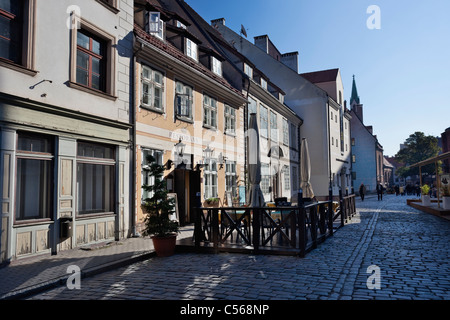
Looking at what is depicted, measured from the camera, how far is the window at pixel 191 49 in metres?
15.2

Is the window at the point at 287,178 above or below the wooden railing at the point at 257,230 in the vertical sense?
above

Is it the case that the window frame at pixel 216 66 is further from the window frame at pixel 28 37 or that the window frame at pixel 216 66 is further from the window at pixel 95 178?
the window frame at pixel 28 37

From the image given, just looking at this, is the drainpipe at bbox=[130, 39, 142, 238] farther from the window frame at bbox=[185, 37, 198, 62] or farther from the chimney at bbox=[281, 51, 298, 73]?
the chimney at bbox=[281, 51, 298, 73]

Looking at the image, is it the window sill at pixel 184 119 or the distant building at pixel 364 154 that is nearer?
the window sill at pixel 184 119

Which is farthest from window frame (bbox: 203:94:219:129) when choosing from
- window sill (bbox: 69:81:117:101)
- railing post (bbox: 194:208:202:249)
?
railing post (bbox: 194:208:202:249)

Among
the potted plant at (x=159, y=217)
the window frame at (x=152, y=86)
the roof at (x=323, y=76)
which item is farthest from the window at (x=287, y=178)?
the potted plant at (x=159, y=217)

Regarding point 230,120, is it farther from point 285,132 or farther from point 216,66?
point 285,132

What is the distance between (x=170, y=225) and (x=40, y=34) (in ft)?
17.3

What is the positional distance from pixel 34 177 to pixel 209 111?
28.6 ft

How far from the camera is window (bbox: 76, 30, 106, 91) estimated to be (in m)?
9.52

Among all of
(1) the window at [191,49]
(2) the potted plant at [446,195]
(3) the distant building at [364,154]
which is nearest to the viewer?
(1) the window at [191,49]

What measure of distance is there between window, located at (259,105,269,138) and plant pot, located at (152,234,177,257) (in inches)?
560

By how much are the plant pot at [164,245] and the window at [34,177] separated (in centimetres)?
256
